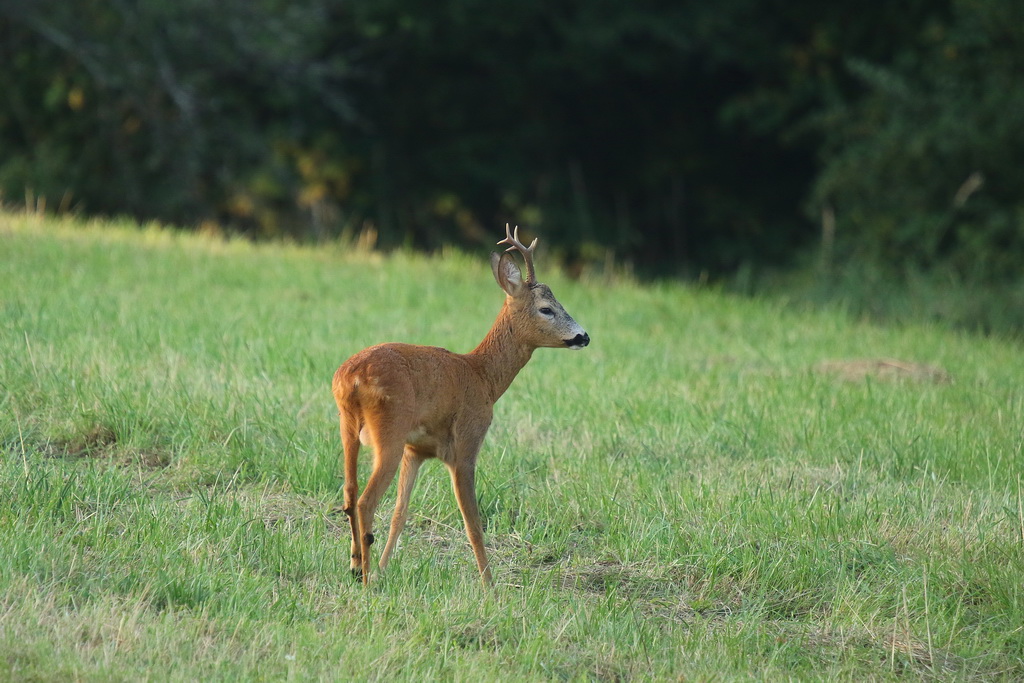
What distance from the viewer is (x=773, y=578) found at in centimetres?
530

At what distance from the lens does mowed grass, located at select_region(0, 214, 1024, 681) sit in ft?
14.4

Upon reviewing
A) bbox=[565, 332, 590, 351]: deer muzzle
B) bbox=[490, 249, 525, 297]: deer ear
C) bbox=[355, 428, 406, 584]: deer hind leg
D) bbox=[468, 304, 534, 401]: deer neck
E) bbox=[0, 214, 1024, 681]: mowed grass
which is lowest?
bbox=[0, 214, 1024, 681]: mowed grass

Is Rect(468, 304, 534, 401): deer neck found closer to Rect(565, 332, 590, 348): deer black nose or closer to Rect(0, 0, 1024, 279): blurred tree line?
Rect(565, 332, 590, 348): deer black nose

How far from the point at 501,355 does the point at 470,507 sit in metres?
0.76

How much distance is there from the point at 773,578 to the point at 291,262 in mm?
7653

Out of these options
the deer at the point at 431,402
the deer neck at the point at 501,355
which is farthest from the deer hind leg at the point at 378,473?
the deer neck at the point at 501,355

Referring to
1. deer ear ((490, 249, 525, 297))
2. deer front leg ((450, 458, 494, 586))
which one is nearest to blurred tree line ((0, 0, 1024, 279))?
deer ear ((490, 249, 525, 297))

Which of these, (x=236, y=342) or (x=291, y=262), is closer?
(x=236, y=342)

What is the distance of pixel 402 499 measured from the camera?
5098 mm

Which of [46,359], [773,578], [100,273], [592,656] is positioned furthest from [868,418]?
[100,273]

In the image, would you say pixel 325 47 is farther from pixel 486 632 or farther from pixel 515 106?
pixel 486 632

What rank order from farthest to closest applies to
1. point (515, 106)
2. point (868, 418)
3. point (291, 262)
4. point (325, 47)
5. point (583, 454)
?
point (515, 106) < point (325, 47) < point (291, 262) < point (868, 418) < point (583, 454)

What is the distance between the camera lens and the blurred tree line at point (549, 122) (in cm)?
1730

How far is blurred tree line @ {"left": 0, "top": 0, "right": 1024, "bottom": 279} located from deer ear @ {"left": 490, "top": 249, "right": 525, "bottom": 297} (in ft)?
36.3
